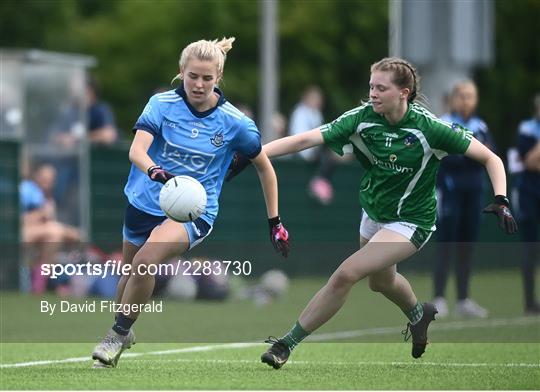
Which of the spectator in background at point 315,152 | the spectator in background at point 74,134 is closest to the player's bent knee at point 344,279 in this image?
the spectator in background at point 74,134

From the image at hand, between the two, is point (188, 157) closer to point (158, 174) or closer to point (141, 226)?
point (141, 226)

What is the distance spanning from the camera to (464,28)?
22.8 meters

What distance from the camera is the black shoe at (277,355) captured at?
9.62 metres

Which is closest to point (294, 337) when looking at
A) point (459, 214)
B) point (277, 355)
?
point (277, 355)

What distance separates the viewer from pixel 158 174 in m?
9.02

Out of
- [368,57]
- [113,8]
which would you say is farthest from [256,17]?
[113,8]

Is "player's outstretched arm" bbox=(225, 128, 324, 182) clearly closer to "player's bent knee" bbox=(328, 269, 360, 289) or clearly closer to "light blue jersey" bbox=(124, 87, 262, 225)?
"light blue jersey" bbox=(124, 87, 262, 225)

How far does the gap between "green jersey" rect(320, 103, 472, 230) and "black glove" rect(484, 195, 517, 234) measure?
49 centimetres

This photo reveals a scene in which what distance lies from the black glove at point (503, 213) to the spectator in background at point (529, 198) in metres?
6.14

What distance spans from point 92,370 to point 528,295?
7170 mm

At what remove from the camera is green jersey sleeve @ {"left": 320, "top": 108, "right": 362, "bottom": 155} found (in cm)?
973

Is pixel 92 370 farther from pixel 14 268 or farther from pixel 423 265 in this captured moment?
pixel 423 265

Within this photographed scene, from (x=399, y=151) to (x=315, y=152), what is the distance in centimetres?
1205

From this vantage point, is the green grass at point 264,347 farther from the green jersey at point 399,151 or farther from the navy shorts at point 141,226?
the green jersey at point 399,151
